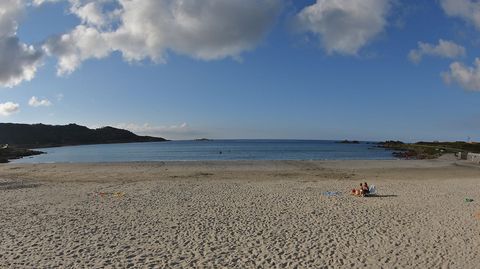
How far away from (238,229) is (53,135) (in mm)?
140313

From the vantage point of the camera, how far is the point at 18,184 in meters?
19.7

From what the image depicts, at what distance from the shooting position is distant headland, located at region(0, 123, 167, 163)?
11581cm

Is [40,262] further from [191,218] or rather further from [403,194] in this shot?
[403,194]

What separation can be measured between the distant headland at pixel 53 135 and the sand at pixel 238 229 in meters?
90.2

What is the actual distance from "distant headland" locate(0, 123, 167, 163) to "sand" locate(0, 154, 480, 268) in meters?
90.2

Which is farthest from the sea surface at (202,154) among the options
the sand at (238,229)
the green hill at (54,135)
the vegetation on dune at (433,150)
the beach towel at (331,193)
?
the green hill at (54,135)

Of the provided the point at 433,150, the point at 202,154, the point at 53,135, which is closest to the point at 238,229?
the point at 433,150

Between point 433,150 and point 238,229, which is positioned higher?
point 433,150

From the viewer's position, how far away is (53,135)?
136m

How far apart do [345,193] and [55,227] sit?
10.5 metres

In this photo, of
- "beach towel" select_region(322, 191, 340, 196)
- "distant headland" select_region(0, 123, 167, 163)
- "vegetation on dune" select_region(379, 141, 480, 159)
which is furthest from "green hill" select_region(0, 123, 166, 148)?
"beach towel" select_region(322, 191, 340, 196)

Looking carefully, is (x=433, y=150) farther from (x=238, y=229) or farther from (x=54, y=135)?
(x=54, y=135)

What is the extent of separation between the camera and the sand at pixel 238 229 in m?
7.82

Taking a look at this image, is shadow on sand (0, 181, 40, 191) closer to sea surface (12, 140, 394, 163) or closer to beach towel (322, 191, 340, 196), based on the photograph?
beach towel (322, 191, 340, 196)
